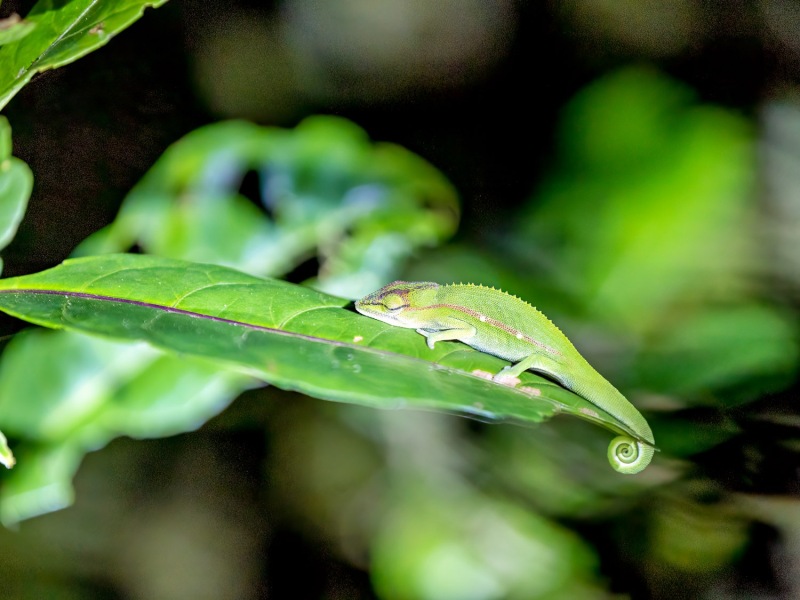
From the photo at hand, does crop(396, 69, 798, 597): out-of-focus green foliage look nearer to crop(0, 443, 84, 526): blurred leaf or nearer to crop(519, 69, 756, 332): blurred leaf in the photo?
crop(519, 69, 756, 332): blurred leaf

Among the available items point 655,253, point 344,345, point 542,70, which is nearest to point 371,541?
point 655,253

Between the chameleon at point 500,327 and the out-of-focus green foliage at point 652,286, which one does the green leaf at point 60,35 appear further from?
the out-of-focus green foliage at point 652,286

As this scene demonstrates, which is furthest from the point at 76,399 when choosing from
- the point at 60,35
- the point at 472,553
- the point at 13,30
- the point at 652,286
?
the point at 652,286

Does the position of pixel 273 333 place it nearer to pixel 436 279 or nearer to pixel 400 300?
pixel 400 300

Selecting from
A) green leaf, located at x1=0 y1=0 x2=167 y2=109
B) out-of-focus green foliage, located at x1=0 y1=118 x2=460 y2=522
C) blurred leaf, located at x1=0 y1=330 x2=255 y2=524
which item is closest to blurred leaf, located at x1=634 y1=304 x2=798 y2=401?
out-of-focus green foliage, located at x1=0 y1=118 x2=460 y2=522

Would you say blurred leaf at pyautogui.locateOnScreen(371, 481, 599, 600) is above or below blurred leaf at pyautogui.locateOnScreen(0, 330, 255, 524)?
below

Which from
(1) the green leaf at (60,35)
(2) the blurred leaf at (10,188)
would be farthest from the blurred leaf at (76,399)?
(1) the green leaf at (60,35)
